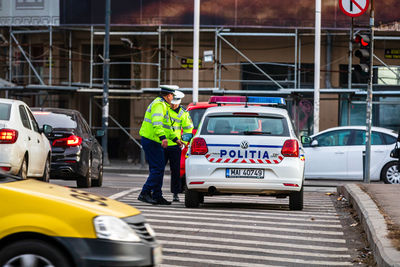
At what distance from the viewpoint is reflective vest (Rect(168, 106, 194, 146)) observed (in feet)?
45.8

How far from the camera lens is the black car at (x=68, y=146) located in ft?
55.6

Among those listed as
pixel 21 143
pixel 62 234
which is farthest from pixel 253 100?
pixel 62 234

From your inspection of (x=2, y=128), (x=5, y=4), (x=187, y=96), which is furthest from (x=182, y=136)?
(x=5, y=4)

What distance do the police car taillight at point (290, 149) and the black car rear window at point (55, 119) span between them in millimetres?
5383

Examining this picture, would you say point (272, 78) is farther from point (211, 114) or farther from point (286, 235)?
point (286, 235)

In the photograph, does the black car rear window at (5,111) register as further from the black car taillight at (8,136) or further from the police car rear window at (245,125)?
the police car rear window at (245,125)

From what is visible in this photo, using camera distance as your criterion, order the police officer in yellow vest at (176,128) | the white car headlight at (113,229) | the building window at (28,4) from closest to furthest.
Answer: the white car headlight at (113,229) → the police officer in yellow vest at (176,128) → the building window at (28,4)

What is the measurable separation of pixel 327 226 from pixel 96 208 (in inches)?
228

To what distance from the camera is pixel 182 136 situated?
46.4ft

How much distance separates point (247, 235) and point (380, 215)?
5.57 feet

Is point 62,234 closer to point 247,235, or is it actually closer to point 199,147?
point 247,235

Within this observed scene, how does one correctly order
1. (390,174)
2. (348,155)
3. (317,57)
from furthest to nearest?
(317,57) → (348,155) → (390,174)

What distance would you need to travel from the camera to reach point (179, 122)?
555 inches

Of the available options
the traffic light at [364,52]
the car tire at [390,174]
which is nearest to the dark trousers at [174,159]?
the traffic light at [364,52]
